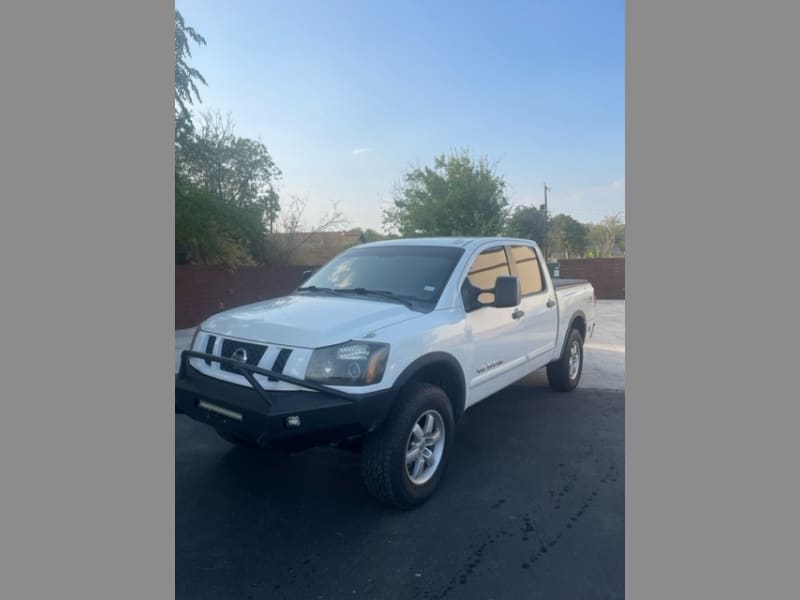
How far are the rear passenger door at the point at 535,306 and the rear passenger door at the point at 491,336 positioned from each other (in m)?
0.16

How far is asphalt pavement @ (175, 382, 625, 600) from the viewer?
2.57 metres

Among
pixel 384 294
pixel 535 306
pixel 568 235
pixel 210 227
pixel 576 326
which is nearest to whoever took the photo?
pixel 384 294

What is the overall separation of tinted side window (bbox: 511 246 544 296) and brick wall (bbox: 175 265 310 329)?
874 centimetres

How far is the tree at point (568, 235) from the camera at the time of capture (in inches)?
1306

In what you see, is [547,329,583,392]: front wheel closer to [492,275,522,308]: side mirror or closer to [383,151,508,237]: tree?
[492,275,522,308]: side mirror

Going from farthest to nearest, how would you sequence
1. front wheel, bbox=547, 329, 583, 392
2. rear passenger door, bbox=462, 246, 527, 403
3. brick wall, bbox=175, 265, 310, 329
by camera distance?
1. brick wall, bbox=175, 265, 310, 329
2. front wheel, bbox=547, 329, 583, 392
3. rear passenger door, bbox=462, 246, 527, 403

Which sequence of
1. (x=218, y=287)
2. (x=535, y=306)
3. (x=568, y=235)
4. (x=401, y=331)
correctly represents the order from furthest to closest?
1. (x=568, y=235)
2. (x=218, y=287)
3. (x=535, y=306)
4. (x=401, y=331)

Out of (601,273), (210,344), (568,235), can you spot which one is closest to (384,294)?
(210,344)

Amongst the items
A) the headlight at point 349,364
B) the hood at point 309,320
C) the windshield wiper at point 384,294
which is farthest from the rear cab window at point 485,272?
the headlight at point 349,364

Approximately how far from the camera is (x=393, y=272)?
13.9 ft

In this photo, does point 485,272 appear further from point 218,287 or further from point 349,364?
point 218,287

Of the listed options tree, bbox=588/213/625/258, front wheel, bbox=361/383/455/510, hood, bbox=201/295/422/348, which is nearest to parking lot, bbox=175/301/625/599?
front wheel, bbox=361/383/455/510

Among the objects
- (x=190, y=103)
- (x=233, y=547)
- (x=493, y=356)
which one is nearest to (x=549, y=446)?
(x=493, y=356)

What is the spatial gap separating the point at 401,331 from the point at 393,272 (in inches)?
44.5
